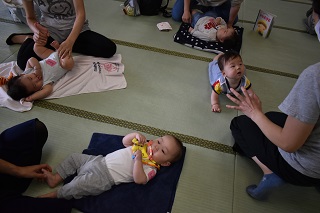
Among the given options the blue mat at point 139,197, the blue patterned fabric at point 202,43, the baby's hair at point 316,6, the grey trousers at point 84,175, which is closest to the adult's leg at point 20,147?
the grey trousers at point 84,175

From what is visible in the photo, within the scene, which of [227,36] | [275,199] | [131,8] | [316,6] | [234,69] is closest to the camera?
[316,6]

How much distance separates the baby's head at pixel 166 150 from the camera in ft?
4.26

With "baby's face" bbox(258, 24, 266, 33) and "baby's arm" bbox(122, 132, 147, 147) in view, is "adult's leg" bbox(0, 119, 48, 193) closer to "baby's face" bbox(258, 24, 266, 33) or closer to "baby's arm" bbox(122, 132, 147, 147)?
"baby's arm" bbox(122, 132, 147, 147)

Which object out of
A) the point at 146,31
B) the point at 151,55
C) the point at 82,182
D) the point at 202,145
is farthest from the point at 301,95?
the point at 146,31

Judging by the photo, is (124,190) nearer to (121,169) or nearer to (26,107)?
(121,169)

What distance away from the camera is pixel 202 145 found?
1.51 metres

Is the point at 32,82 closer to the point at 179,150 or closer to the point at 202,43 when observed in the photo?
the point at 179,150

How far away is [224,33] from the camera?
2289 mm

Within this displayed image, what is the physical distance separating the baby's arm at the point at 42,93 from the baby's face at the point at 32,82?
32 mm

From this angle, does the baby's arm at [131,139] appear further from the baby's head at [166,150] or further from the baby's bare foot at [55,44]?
the baby's bare foot at [55,44]

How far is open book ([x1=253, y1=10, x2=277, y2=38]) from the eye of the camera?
2.38m

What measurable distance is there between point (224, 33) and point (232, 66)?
2.33 ft

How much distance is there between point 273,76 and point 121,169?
59.7 inches

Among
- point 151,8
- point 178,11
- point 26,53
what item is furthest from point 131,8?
point 26,53
